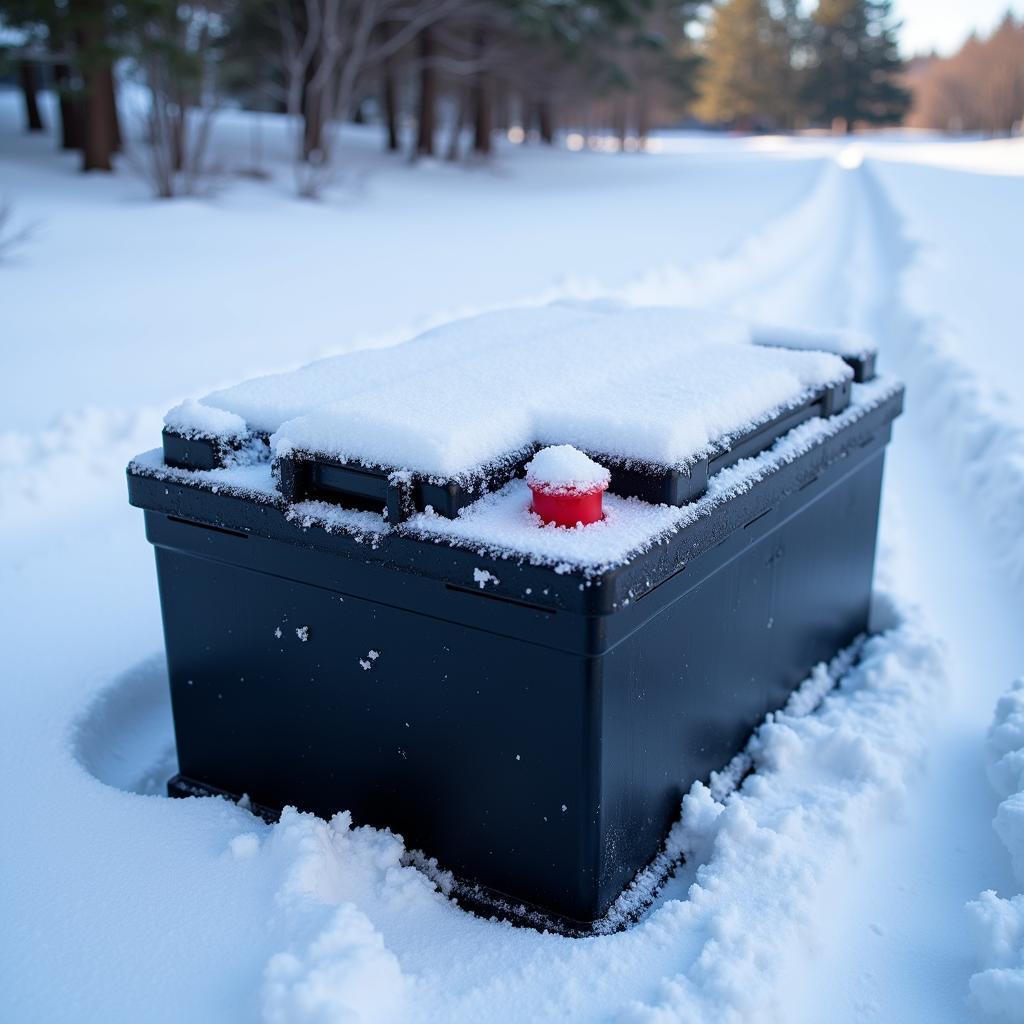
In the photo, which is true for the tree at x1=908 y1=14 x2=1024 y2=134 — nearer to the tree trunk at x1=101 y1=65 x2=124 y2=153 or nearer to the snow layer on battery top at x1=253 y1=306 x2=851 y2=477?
the tree trunk at x1=101 y1=65 x2=124 y2=153

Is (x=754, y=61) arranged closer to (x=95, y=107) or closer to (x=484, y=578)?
(x=95, y=107)

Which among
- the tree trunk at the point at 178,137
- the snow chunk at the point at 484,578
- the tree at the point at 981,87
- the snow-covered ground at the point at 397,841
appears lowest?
the snow-covered ground at the point at 397,841

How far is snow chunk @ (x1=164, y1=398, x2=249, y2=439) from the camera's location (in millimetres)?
2119

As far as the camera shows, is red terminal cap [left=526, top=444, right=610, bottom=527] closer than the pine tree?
Yes

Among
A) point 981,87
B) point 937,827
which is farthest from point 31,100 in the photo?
point 981,87

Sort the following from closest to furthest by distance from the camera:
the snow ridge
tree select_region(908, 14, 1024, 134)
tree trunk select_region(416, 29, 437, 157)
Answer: the snow ridge
tree trunk select_region(416, 29, 437, 157)
tree select_region(908, 14, 1024, 134)

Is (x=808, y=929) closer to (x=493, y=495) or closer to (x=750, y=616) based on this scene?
(x=750, y=616)

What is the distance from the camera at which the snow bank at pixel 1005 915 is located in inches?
66.2

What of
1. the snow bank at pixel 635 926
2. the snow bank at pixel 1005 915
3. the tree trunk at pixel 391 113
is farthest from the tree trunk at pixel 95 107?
the snow bank at pixel 1005 915

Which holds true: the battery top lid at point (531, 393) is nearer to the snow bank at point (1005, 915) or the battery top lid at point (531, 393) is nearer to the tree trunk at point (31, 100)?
the snow bank at point (1005, 915)

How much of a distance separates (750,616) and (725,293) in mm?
7482

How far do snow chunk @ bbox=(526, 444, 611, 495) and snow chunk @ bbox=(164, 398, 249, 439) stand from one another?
0.69 metres

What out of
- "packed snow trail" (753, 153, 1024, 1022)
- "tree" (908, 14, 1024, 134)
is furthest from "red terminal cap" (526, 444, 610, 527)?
"tree" (908, 14, 1024, 134)

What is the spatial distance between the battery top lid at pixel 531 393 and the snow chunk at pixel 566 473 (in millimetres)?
143
